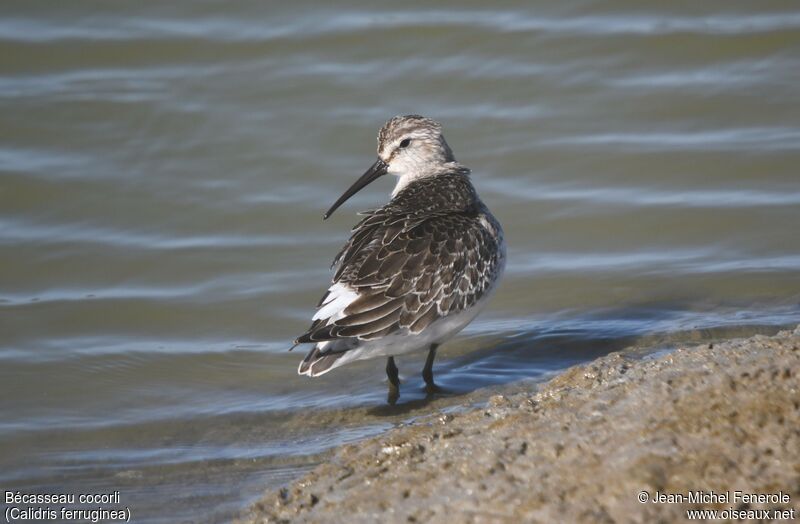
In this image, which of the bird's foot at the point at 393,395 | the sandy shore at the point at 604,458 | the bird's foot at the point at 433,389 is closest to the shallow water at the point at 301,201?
the bird's foot at the point at 433,389

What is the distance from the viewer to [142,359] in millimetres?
7891

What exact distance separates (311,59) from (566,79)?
9.04 feet

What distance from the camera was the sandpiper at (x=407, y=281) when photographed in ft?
20.9

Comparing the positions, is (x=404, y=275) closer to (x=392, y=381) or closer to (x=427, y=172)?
(x=392, y=381)

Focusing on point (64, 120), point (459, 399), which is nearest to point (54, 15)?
point (64, 120)

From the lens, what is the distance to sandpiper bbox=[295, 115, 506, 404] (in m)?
6.36

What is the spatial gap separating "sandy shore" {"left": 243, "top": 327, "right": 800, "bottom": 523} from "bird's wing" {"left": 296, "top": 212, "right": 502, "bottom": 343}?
1.28 metres

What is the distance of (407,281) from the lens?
6.61m

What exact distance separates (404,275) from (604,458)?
265 centimetres

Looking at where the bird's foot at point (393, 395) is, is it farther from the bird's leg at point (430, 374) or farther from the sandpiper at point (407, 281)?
the bird's leg at point (430, 374)

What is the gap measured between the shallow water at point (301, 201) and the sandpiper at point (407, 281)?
43cm

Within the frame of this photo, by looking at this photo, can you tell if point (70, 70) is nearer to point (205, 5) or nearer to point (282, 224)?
point (205, 5)

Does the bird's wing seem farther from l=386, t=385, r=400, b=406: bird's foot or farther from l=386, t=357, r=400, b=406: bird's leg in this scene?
l=386, t=385, r=400, b=406: bird's foot

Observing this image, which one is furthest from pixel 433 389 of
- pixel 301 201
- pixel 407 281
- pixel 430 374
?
→ pixel 301 201
